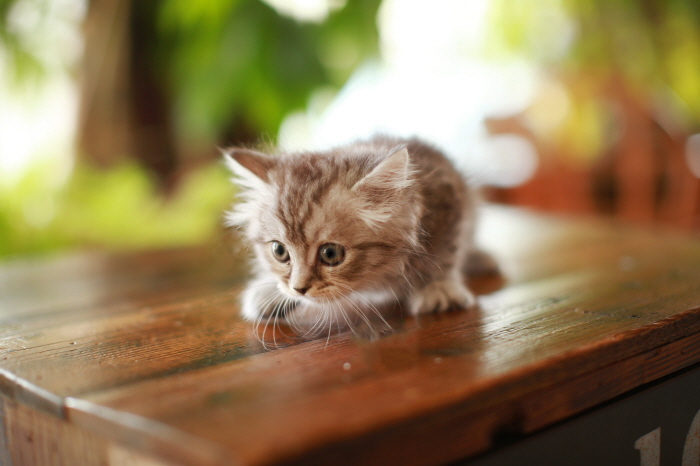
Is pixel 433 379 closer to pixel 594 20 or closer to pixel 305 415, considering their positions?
pixel 305 415

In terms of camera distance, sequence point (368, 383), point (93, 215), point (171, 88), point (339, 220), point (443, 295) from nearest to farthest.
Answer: point (368, 383)
point (339, 220)
point (443, 295)
point (93, 215)
point (171, 88)

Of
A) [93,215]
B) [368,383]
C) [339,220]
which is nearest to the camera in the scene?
[368,383]

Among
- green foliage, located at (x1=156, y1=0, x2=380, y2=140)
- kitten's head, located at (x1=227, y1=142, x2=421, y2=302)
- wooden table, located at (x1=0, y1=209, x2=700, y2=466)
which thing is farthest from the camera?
green foliage, located at (x1=156, y1=0, x2=380, y2=140)

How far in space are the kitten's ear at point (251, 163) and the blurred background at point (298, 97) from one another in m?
1.29

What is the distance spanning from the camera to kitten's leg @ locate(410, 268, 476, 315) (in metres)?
1.14

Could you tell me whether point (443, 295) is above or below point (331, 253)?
below

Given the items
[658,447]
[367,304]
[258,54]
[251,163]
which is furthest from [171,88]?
[658,447]

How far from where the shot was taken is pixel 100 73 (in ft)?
11.2

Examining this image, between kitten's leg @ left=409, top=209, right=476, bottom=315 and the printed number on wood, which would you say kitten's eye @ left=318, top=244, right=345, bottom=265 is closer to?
kitten's leg @ left=409, top=209, right=476, bottom=315

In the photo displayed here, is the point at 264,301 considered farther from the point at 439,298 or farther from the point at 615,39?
the point at 615,39

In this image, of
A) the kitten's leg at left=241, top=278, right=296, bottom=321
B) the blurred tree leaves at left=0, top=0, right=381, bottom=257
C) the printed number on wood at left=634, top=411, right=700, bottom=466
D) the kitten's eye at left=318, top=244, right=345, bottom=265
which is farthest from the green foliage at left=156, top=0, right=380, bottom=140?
the printed number on wood at left=634, top=411, right=700, bottom=466

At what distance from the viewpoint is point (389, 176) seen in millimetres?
1048

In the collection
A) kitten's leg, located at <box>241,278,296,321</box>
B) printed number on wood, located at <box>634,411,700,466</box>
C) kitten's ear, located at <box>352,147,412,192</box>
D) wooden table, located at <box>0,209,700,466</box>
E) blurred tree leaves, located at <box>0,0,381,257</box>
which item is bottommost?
printed number on wood, located at <box>634,411,700,466</box>

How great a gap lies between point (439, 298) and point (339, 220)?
0.27 metres
